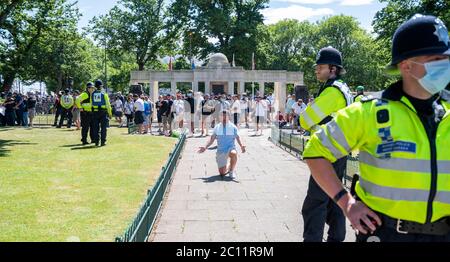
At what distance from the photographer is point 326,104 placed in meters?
4.88

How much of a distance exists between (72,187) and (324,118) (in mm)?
6401

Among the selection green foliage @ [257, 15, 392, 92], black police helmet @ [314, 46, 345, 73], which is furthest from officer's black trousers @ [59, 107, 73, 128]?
green foliage @ [257, 15, 392, 92]

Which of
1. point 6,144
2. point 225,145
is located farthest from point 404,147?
point 6,144

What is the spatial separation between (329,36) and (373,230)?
3085 inches

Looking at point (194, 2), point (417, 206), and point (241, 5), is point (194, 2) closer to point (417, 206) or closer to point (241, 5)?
point (241, 5)

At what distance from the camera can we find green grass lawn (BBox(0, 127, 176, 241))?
680cm

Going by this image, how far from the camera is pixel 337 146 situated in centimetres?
277

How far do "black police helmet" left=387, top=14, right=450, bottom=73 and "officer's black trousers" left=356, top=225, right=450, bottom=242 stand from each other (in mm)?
972

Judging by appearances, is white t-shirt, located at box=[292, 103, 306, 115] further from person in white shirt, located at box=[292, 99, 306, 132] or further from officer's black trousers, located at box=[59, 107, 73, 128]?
officer's black trousers, located at box=[59, 107, 73, 128]

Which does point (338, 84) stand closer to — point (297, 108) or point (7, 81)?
point (297, 108)

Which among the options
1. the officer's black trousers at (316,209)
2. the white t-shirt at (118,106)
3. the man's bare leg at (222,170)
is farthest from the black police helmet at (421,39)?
the white t-shirt at (118,106)

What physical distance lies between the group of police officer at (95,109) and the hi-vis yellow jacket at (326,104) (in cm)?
1254

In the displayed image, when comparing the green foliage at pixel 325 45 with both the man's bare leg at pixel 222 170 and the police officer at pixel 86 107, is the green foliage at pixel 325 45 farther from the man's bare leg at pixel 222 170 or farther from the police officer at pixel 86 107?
the man's bare leg at pixel 222 170
